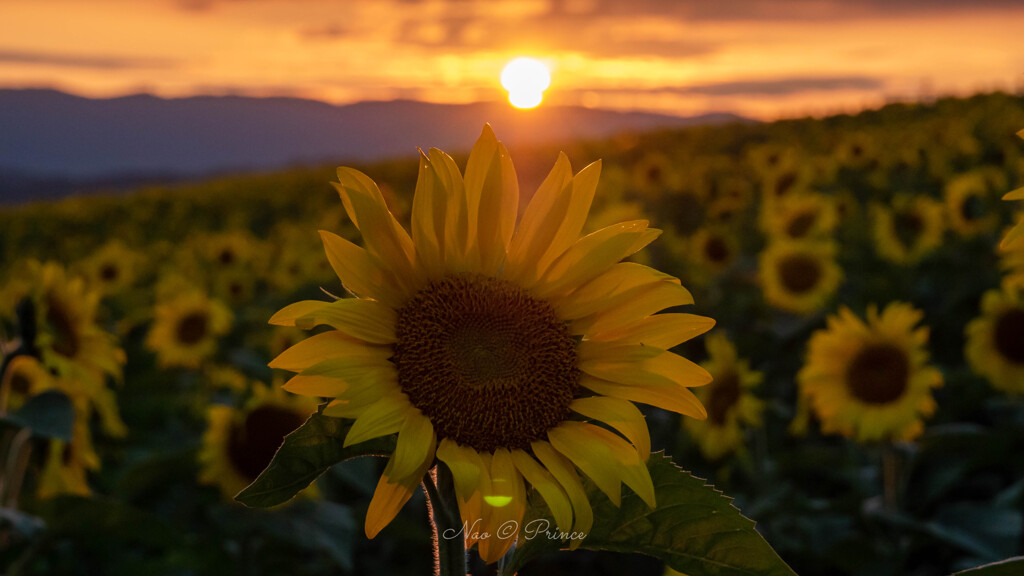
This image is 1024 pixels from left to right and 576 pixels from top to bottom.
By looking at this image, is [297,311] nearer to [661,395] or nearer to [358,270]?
[358,270]

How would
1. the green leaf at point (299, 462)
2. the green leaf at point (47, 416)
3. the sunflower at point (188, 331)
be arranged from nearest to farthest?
the green leaf at point (299, 462) → the green leaf at point (47, 416) → the sunflower at point (188, 331)

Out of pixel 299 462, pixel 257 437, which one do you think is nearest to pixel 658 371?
pixel 299 462

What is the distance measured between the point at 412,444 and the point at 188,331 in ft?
16.2

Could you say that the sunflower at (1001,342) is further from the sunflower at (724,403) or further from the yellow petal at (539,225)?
the yellow petal at (539,225)

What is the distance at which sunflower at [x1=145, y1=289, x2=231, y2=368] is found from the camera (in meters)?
5.55

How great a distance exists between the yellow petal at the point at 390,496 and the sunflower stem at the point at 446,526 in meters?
0.04

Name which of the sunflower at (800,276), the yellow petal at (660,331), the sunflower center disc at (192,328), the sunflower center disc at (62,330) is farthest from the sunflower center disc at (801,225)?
the yellow petal at (660,331)

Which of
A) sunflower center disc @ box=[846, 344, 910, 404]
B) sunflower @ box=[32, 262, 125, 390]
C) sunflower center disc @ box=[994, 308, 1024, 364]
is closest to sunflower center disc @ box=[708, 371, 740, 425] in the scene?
sunflower center disc @ box=[846, 344, 910, 404]

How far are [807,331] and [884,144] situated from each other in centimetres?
519

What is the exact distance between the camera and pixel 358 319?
1.15 m

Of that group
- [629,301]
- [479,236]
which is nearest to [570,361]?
[629,301]

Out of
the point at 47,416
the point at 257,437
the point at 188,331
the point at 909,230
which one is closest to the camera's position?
the point at 47,416

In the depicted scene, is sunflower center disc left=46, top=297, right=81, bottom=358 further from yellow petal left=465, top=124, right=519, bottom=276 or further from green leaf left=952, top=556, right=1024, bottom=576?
green leaf left=952, top=556, right=1024, bottom=576

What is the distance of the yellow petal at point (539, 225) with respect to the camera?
1.18m
